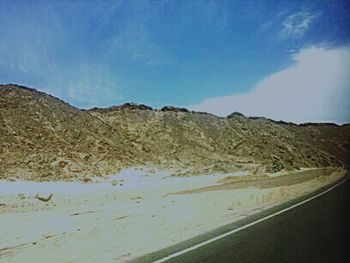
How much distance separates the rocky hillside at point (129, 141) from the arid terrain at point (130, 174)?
199 millimetres

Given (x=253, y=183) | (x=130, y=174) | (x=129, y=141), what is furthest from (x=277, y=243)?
(x=129, y=141)

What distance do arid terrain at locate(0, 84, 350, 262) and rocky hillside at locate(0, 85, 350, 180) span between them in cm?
20

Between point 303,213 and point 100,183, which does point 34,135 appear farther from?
point 303,213

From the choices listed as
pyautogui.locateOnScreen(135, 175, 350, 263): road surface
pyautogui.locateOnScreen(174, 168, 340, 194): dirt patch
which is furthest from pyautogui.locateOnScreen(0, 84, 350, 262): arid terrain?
pyautogui.locateOnScreen(135, 175, 350, 263): road surface

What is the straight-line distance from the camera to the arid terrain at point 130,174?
12.5m

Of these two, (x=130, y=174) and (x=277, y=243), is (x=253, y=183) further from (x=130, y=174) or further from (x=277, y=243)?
(x=277, y=243)

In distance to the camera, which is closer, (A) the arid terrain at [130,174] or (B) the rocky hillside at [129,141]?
(A) the arid terrain at [130,174]

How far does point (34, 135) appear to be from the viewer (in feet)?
165

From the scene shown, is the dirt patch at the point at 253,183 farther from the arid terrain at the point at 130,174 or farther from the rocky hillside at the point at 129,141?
the rocky hillside at the point at 129,141

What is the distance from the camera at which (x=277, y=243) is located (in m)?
9.86

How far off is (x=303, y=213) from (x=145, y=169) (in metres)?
40.1

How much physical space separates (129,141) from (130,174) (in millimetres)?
21482

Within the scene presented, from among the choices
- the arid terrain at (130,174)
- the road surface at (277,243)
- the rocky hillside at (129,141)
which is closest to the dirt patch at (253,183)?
the arid terrain at (130,174)

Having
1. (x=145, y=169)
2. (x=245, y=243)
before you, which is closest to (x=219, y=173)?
(x=145, y=169)
